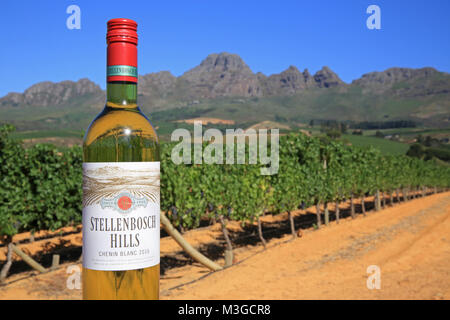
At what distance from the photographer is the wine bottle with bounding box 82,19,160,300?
173 centimetres

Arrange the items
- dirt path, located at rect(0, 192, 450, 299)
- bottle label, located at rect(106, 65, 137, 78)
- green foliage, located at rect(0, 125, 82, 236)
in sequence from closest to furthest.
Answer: bottle label, located at rect(106, 65, 137, 78) → dirt path, located at rect(0, 192, 450, 299) → green foliage, located at rect(0, 125, 82, 236)

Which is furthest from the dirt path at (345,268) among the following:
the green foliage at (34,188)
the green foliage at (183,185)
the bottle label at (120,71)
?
the bottle label at (120,71)

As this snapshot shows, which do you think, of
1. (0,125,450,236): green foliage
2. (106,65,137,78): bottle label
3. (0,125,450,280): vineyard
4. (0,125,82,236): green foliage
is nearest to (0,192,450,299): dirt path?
(0,125,450,280): vineyard

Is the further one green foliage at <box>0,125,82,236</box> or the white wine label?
green foliage at <box>0,125,82,236</box>

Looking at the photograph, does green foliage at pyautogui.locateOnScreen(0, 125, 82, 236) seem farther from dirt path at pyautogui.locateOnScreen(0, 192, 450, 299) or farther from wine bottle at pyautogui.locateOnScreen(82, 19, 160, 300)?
wine bottle at pyautogui.locateOnScreen(82, 19, 160, 300)

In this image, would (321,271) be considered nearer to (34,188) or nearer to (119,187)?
(34,188)

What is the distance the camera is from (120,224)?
5.81ft

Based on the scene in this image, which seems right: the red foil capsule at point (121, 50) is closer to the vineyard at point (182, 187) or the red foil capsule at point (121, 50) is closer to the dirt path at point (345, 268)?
the dirt path at point (345, 268)

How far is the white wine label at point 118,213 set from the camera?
5.67ft

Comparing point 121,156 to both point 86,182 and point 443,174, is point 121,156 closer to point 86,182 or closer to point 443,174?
point 86,182

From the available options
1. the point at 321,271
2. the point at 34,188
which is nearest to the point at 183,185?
the point at 34,188
